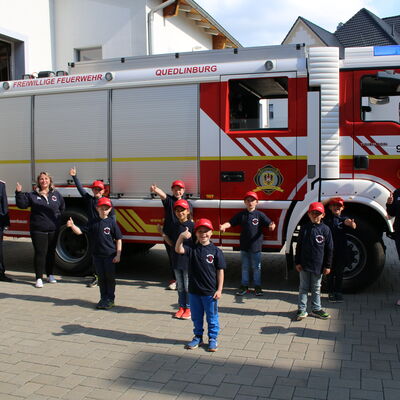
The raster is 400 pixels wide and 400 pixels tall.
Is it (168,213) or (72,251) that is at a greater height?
(168,213)

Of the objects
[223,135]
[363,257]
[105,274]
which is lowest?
[105,274]

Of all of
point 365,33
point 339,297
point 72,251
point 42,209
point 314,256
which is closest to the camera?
point 314,256

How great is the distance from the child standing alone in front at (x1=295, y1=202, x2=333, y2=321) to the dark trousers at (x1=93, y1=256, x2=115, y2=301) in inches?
88.5

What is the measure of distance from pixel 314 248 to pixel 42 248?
4.02 metres

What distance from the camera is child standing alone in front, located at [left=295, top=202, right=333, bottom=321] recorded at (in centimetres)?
542

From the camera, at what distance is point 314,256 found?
5414mm

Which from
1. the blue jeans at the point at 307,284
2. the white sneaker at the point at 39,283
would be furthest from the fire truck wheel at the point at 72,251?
the blue jeans at the point at 307,284

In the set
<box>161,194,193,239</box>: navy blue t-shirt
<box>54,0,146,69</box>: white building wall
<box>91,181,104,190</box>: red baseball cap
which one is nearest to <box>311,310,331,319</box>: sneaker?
<box>161,194,193,239</box>: navy blue t-shirt

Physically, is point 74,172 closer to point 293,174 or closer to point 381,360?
point 293,174

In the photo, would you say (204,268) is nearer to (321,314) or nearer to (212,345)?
(212,345)

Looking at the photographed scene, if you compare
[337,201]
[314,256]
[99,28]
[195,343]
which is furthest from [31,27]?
[195,343]

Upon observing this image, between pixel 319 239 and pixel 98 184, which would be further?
pixel 98 184

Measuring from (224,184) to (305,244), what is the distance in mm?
1640

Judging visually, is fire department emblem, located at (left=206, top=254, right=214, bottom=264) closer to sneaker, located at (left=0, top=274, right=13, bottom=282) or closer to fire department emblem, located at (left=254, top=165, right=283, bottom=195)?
fire department emblem, located at (left=254, top=165, right=283, bottom=195)
